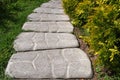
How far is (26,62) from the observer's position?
14.0 ft

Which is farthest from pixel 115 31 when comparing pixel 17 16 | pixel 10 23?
pixel 17 16

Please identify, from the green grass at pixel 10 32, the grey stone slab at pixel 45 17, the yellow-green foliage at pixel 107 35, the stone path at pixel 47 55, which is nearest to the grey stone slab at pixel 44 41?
the stone path at pixel 47 55

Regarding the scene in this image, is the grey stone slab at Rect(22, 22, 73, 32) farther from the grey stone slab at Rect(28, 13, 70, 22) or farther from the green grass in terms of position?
the grey stone slab at Rect(28, 13, 70, 22)

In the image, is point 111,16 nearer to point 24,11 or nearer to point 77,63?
point 77,63

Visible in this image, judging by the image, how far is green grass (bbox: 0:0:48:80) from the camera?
14.2 feet

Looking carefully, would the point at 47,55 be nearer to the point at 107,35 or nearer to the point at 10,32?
the point at 107,35

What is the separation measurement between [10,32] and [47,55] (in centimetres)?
162

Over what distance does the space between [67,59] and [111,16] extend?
43.4 inches

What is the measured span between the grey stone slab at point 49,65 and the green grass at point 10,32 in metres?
0.12

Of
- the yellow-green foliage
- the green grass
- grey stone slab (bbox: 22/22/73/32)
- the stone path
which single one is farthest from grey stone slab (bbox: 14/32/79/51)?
the yellow-green foliage

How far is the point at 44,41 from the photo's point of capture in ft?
17.1

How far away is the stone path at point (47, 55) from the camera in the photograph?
12.8 ft

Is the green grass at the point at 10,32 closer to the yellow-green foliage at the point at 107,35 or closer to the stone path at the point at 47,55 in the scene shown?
the stone path at the point at 47,55

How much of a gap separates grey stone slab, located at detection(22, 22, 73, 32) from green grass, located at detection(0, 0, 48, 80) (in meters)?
0.22
